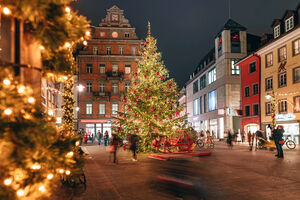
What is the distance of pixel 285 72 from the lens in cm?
3203

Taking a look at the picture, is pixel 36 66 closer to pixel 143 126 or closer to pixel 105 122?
pixel 143 126

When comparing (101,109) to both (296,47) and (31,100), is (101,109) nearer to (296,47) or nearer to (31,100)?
(296,47)

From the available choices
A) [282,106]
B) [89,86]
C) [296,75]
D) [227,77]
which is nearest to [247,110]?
[282,106]

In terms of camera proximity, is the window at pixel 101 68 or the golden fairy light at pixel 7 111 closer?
the golden fairy light at pixel 7 111

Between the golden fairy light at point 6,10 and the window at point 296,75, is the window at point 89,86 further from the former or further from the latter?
the golden fairy light at point 6,10

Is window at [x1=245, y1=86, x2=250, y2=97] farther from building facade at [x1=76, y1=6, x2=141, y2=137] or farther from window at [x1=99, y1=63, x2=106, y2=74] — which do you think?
window at [x1=99, y1=63, x2=106, y2=74]

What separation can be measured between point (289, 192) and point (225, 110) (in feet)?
132

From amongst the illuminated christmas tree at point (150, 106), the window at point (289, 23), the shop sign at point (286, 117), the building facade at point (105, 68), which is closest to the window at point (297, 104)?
the shop sign at point (286, 117)

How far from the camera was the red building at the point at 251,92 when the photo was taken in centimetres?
3812

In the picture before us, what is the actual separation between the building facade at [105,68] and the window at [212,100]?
15439mm

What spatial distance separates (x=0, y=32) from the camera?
354cm

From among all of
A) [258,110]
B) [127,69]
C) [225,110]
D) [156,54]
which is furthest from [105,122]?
[156,54]

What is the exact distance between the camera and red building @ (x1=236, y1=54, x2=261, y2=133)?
3812cm

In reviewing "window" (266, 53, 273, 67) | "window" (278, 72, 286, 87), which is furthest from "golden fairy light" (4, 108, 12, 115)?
"window" (266, 53, 273, 67)
